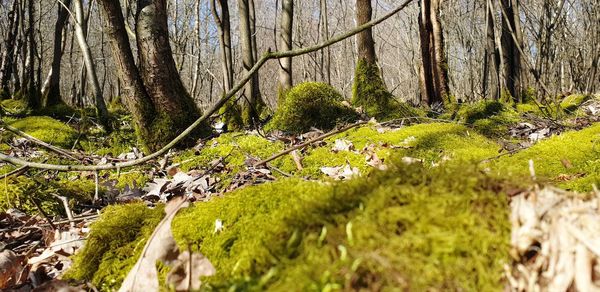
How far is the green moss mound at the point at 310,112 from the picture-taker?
6.15 m

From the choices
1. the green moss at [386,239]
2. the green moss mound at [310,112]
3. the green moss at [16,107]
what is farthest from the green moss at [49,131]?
the green moss at [386,239]

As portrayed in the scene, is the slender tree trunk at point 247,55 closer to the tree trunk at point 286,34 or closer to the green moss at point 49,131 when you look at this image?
the tree trunk at point 286,34

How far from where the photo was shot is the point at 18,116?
8820 mm

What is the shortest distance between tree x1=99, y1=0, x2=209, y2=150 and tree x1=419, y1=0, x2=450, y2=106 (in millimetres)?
5647

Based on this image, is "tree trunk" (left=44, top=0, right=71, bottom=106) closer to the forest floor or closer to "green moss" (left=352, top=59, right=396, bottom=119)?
"green moss" (left=352, top=59, right=396, bottom=119)

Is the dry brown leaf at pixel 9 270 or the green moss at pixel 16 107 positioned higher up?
the green moss at pixel 16 107

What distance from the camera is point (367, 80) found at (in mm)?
6859

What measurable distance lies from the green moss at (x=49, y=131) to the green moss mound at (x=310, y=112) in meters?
3.33

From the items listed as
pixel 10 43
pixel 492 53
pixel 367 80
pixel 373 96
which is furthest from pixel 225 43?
pixel 492 53

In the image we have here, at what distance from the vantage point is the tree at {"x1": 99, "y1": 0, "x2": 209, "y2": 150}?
5.48m

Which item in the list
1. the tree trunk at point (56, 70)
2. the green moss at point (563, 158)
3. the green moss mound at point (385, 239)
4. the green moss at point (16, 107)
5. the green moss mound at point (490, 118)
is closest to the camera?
the green moss mound at point (385, 239)

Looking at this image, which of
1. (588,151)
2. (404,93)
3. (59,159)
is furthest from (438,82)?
(404,93)

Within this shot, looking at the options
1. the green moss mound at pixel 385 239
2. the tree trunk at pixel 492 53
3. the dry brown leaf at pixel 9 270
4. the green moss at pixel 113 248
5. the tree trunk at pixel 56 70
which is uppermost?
the tree trunk at pixel 56 70

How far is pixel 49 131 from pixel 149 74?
2.43 m
